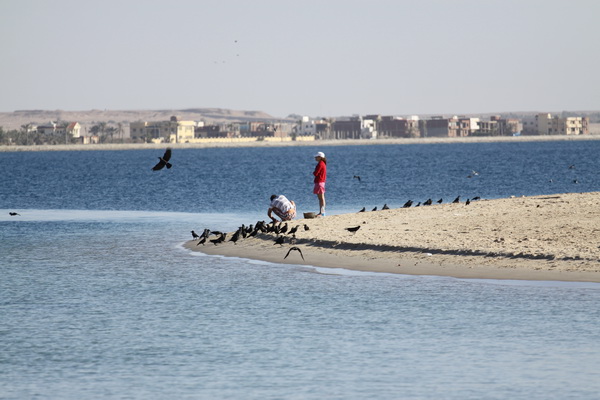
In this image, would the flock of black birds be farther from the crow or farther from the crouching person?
the crouching person

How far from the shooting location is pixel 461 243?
2405cm

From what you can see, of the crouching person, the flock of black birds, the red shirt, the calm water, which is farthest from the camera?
the red shirt

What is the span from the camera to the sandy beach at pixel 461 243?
70.2 feet

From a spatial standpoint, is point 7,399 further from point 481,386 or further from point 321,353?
point 481,386

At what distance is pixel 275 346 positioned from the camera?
599 inches

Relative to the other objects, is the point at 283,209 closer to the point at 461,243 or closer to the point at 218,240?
the point at 218,240

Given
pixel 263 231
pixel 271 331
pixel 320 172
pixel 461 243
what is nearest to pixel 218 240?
pixel 263 231

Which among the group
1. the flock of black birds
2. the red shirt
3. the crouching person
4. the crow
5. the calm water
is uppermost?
the red shirt

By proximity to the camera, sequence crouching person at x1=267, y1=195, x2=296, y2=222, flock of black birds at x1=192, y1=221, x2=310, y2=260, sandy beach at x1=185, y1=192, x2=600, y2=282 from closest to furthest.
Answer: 1. sandy beach at x1=185, y1=192, x2=600, y2=282
2. flock of black birds at x1=192, y1=221, x2=310, y2=260
3. crouching person at x1=267, y1=195, x2=296, y2=222

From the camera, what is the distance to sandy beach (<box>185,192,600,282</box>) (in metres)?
21.4

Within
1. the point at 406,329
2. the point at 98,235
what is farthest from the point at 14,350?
the point at 98,235

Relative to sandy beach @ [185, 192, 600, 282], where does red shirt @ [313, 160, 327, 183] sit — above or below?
above

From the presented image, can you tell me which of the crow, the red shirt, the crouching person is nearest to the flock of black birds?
the crow

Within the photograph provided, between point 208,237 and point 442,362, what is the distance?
52.9ft
